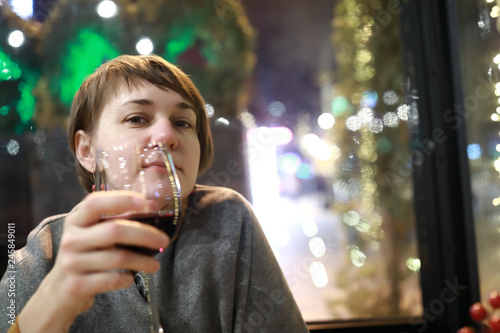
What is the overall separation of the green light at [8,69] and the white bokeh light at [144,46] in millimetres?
443

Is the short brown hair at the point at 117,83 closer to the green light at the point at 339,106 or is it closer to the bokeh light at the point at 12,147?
the bokeh light at the point at 12,147

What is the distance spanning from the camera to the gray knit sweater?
101cm

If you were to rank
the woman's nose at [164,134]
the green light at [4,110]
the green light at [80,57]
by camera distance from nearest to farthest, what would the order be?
the woman's nose at [164,134] < the green light at [4,110] < the green light at [80,57]

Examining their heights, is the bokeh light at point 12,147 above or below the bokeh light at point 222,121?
below

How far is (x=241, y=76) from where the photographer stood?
1986 millimetres

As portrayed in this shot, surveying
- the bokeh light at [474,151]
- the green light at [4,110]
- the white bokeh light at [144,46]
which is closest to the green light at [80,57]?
the white bokeh light at [144,46]

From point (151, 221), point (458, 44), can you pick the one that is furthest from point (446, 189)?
point (151, 221)

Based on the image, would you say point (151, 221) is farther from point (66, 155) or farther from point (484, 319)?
point (66, 155)

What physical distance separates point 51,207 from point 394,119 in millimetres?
1437

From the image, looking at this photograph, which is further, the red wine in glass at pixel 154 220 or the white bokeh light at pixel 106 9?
the white bokeh light at pixel 106 9

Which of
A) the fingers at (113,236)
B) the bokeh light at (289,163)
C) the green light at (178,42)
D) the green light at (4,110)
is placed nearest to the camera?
the fingers at (113,236)

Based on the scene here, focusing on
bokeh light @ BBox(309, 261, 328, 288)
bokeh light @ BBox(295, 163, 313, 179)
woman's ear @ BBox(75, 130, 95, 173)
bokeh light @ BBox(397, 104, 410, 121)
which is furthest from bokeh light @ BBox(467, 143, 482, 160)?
woman's ear @ BBox(75, 130, 95, 173)

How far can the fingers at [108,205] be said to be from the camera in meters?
0.65

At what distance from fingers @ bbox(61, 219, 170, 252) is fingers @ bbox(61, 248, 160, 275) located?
0.04 ft
